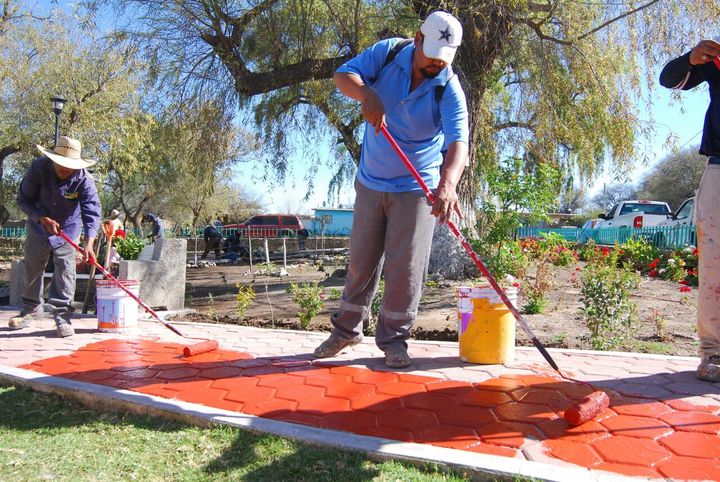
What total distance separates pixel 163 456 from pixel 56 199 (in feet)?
11.7

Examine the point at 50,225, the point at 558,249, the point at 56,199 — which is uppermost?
the point at 56,199

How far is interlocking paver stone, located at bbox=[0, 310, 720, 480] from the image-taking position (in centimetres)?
237

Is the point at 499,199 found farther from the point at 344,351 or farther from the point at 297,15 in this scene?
the point at 297,15

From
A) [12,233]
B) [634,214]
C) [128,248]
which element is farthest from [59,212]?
[12,233]

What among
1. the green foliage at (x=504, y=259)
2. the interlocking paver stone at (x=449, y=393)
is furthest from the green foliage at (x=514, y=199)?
the interlocking paver stone at (x=449, y=393)

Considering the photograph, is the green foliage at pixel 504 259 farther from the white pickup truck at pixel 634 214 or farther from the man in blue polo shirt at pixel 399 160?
the white pickup truck at pixel 634 214

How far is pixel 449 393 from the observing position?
3.07 m

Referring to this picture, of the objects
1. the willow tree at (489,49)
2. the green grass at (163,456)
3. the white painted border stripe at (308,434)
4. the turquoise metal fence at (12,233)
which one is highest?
the willow tree at (489,49)

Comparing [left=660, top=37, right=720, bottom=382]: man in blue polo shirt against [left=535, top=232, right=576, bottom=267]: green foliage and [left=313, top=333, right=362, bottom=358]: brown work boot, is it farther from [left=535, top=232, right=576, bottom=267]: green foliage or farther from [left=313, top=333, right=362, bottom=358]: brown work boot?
[left=535, top=232, right=576, bottom=267]: green foliage

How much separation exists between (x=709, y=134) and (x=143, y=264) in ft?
18.6

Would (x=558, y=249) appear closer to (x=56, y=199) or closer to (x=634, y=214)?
(x=56, y=199)

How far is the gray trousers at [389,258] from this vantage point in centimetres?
350

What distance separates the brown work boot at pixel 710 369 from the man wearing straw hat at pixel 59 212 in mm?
4818

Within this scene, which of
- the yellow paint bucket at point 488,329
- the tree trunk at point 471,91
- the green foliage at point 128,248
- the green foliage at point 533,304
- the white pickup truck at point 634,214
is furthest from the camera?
the white pickup truck at point 634,214
